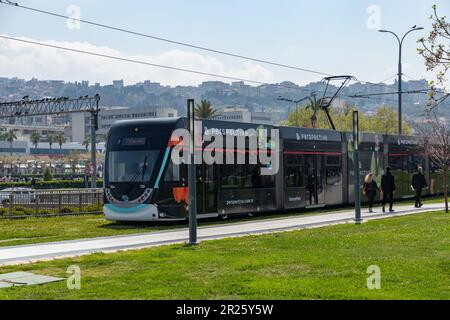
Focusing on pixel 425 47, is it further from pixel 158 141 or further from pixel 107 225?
pixel 107 225

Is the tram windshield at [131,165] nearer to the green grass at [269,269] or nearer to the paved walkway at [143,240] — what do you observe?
the paved walkway at [143,240]

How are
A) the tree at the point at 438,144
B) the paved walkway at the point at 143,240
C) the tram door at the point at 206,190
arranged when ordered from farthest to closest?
the tree at the point at 438,144 → the tram door at the point at 206,190 → the paved walkway at the point at 143,240

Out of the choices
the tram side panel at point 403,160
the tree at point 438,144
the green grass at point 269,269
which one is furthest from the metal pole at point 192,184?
the tram side panel at point 403,160

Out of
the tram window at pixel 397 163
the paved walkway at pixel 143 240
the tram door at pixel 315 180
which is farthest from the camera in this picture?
the tram window at pixel 397 163

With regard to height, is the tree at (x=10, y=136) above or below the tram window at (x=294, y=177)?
above

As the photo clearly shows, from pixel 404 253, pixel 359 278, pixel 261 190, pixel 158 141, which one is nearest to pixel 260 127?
pixel 261 190

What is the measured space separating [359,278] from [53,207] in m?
20.7

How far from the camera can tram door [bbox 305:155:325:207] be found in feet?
92.4

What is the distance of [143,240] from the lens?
17.4 m

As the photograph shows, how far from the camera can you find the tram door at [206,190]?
22.2 meters

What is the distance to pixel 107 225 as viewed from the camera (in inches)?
886

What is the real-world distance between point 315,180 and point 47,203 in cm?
1094

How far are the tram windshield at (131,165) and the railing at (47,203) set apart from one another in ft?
21.5

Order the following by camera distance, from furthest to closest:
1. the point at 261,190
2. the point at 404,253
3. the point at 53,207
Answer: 1. the point at 53,207
2. the point at 261,190
3. the point at 404,253
